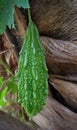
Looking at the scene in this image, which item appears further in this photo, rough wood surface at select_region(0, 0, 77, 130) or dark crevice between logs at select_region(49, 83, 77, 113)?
dark crevice between logs at select_region(49, 83, 77, 113)

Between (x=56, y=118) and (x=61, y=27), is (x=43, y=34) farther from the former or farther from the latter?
(x=56, y=118)

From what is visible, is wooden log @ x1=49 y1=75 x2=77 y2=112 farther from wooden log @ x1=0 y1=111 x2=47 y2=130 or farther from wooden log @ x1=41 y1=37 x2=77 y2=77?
wooden log @ x1=0 y1=111 x2=47 y2=130

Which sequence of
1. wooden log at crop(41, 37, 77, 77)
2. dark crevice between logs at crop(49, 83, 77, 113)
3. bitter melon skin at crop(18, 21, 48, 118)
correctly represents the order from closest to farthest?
bitter melon skin at crop(18, 21, 48, 118) < wooden log at crop(41, 37, 77, 77) < dark crevice between logs at crop(49, 83, 77, 113)

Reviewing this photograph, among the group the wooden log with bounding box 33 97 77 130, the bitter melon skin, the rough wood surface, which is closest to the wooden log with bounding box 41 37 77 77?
the rough wood surface

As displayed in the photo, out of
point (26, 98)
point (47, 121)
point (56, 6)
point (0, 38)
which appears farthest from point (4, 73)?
point (26, 98)

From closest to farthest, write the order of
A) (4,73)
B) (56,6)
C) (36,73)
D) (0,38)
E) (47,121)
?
(36,73) < (56,6) < (47,121) < (0,38) < (4,73)

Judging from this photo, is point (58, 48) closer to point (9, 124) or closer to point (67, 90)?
point (67, 90)

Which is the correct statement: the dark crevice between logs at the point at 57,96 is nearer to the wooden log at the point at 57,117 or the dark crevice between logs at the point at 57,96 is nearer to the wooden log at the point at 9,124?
the wooden log at the point at 57,117

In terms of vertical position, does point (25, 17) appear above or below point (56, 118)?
above
